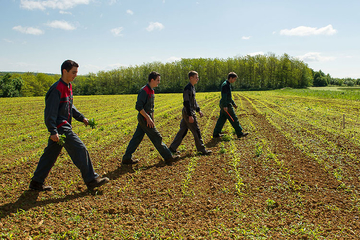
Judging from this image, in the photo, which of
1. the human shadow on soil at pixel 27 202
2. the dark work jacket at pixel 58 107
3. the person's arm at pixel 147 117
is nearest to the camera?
the human shadow on soil at pixel 27 202

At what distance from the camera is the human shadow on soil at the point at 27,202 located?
3.93 meters

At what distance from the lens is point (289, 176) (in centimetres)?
533

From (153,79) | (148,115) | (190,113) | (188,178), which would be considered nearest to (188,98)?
(190,113)

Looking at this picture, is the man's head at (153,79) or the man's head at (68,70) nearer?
the man's head at (68,70)

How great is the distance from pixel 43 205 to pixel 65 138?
1213 millimetres

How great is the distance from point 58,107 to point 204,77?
84.6m

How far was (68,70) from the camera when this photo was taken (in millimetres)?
4281

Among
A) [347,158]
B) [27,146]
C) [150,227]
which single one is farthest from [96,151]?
[347,158]

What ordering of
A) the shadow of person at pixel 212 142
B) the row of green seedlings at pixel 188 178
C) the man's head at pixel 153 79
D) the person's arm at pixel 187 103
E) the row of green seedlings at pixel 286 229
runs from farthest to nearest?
the shadow of person at pixel 212 142 < the person's arm at pixel 187 103 < the man's head at pixel 153 79 < the row of green seedlings at pixel 188 178 < the row of green seedlings at pixel 286 229

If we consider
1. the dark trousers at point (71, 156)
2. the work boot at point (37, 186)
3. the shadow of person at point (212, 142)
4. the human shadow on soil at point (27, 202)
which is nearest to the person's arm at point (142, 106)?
the dark trousers at point (71, 156)

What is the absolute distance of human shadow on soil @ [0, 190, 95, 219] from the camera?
12.9 ft

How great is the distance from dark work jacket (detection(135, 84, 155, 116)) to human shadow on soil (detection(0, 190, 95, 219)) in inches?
82.8

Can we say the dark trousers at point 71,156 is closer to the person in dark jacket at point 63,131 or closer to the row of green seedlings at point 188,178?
the person in dark jacket at point 63,131

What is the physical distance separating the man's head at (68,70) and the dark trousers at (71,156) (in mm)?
996
